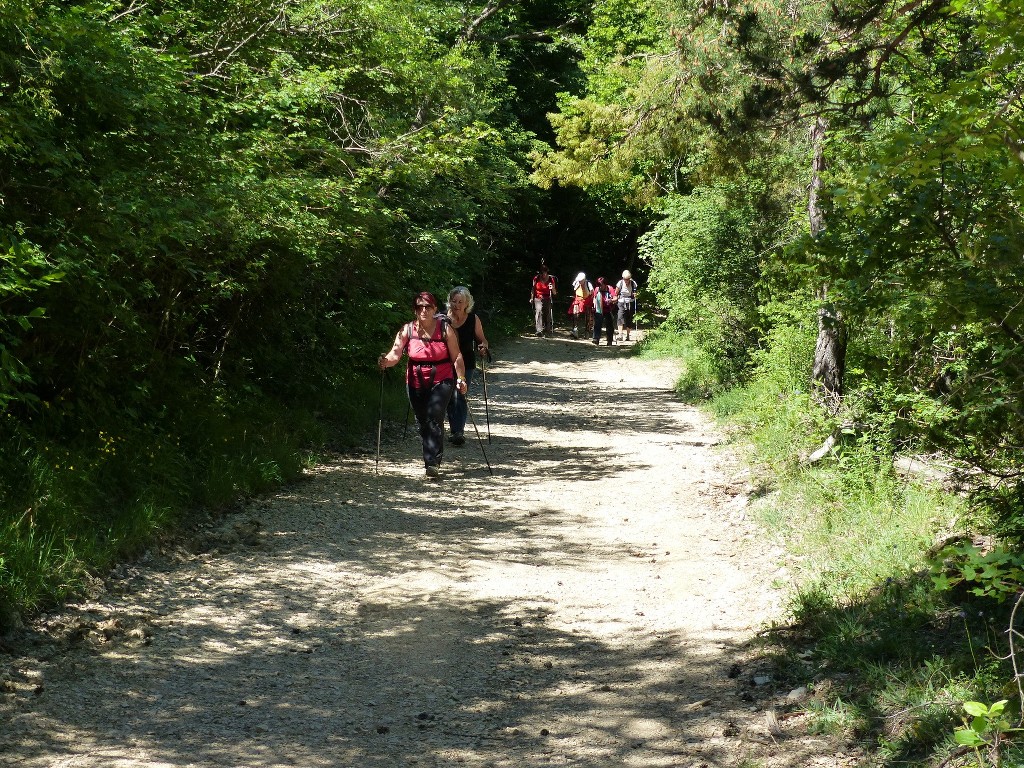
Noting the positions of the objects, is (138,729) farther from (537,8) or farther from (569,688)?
(537,8)

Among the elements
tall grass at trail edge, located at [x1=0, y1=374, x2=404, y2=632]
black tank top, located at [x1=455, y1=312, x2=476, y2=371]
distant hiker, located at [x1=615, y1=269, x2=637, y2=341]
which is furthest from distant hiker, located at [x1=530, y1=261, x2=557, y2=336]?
tall grass at trail edge, located at [x1=0, y1=374, x2=404, y2=632]

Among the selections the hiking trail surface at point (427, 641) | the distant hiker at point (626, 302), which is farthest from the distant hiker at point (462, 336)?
the distant hiker at point (626, 302)

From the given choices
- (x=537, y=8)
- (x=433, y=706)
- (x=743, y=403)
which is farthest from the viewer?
(x=537, y=8)

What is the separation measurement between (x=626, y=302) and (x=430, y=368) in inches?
792

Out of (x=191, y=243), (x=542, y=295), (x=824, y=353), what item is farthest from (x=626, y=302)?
(x=191, y=243)

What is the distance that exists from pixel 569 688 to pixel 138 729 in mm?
2232

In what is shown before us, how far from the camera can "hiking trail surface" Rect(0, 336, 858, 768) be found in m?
4.71

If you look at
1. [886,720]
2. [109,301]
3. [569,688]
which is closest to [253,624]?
[569,688]

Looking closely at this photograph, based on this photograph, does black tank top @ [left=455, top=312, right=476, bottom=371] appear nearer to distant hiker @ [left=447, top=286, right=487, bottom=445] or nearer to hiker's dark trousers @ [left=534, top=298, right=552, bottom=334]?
distant hiker @ [left=447, top=286, right=487, bottom=445]

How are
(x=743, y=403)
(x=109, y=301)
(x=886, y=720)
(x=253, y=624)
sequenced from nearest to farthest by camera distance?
(x=886, y=720) < (x=253, y=624) < (x=109, y=301) < (x=743, y=403)

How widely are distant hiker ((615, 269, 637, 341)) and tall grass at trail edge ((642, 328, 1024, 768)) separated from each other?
19.7 m

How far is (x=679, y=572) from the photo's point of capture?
7633mm

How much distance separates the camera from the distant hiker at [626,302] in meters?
29.8

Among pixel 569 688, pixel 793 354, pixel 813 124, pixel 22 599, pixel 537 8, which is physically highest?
pixel 537 8
